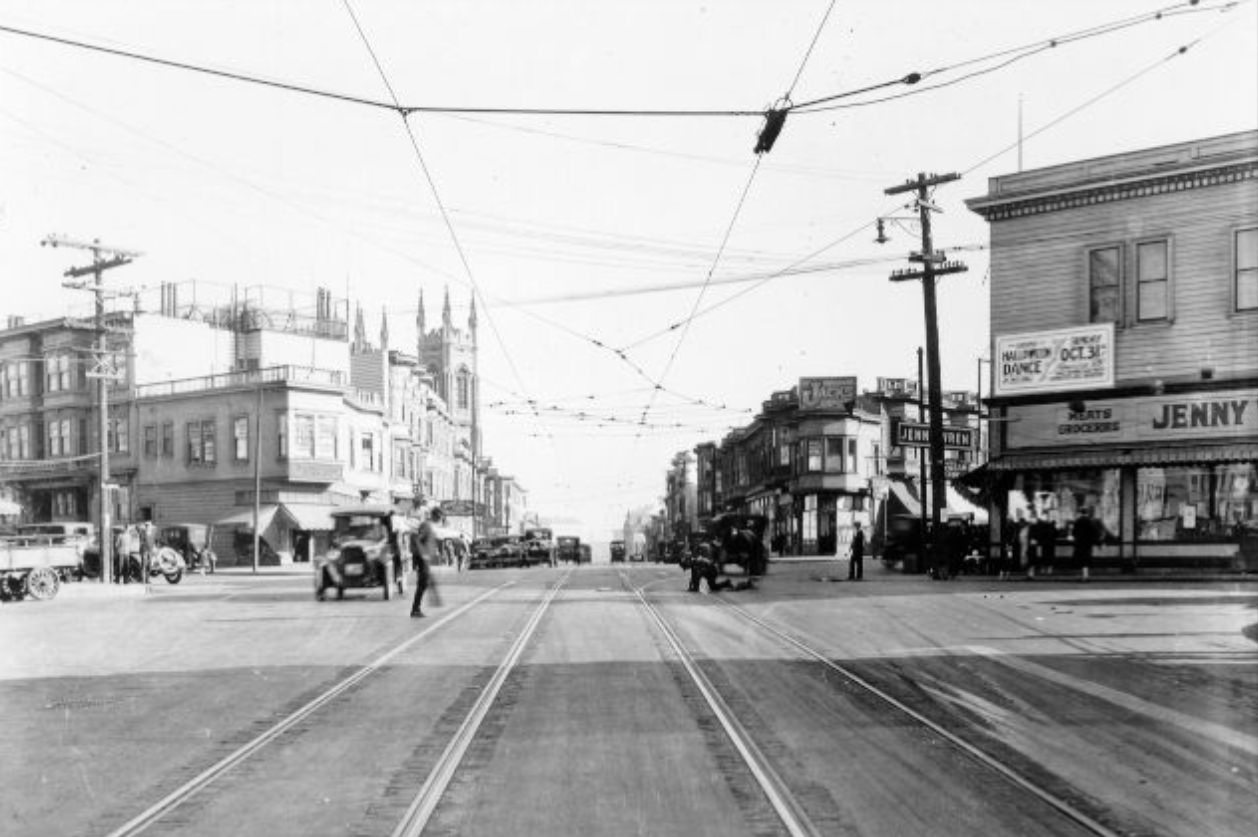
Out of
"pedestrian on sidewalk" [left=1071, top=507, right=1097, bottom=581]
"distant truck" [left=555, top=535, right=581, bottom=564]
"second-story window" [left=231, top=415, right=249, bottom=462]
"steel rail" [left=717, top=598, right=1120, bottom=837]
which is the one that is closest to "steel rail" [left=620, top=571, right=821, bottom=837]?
"steel rail" [left=717, top=598, right=1120, bottom=837]

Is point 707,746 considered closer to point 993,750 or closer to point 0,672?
point 993,750

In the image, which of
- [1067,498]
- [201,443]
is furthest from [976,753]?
[201,443]

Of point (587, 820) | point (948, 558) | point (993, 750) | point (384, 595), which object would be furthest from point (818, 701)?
point (948, 558)

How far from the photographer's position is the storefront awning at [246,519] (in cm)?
5328

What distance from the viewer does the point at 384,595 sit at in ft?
80.8

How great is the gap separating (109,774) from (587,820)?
3.37 meters

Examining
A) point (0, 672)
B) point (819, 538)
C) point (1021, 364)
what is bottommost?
point (819, 538)

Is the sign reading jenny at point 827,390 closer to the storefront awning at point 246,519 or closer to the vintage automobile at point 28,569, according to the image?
the storefront awning at point 246,519

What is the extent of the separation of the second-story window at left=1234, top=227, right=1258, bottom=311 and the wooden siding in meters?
0.15

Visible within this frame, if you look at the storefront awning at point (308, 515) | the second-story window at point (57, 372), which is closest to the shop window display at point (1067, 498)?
the storefront awning at point (308, 515)

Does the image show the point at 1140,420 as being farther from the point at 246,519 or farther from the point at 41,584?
the point at 246,519

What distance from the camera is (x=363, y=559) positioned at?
25188mm

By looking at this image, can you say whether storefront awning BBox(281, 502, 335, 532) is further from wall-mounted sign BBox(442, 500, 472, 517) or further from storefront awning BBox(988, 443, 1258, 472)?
storefront awning BBox(988, 443, 1258, 472)

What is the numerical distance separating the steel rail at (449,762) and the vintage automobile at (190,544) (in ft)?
121
